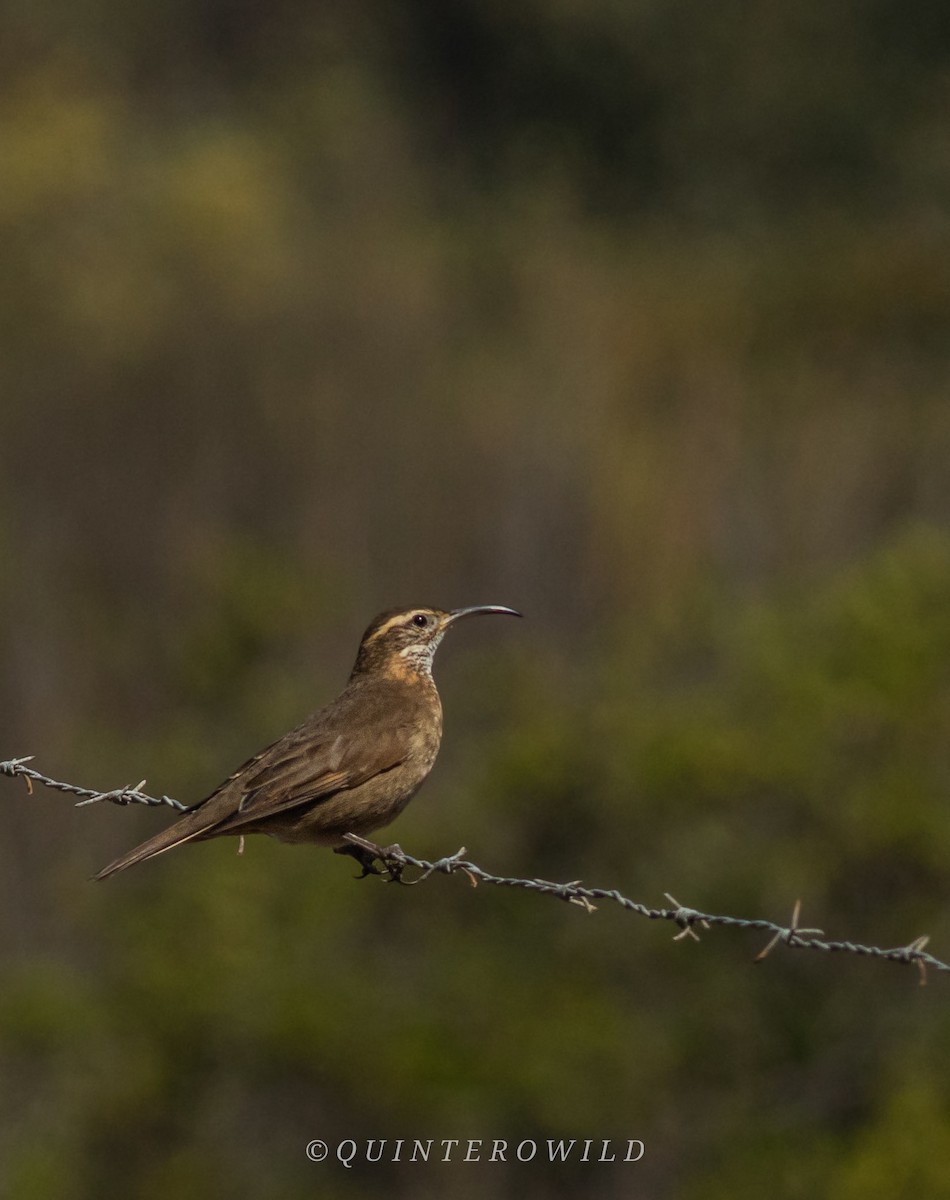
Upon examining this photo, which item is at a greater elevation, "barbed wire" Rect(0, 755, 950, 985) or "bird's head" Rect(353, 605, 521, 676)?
"bird's head" Rect(353, 605, 521, 676)

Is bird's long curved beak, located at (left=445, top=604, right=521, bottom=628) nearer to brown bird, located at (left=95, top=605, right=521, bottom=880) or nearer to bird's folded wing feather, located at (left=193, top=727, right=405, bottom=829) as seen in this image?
brown bird, located at (left=95, top=605, right=521, bottom=880)

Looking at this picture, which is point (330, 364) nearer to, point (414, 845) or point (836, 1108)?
point (414, 845)

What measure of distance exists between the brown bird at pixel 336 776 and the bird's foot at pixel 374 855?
15mm

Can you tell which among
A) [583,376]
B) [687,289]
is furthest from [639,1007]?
[687,289]

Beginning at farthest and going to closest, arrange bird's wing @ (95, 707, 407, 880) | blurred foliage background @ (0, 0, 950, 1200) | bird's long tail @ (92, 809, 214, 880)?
blurred foliage background @ (0, 0, 950, 1200) < bird's wing @ (95, 707, 407, 880) < bird's long tail @ (92, 809, 214, 880)

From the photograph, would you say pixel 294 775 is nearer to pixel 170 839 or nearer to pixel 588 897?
pixel 170 839

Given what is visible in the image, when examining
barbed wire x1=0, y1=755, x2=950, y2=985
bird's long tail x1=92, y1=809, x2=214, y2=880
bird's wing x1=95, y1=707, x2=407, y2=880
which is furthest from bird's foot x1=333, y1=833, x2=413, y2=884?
bird's long tail x1=92, y1=809, x2=214, y2=880

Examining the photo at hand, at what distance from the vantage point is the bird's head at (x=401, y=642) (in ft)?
35.4

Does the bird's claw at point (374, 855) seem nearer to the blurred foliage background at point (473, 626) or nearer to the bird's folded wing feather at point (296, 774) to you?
the bird's folded wing feather at point (296, 774)

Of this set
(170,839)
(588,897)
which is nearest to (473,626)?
(170,839)

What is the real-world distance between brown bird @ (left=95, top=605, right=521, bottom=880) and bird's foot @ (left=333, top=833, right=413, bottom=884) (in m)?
0.01

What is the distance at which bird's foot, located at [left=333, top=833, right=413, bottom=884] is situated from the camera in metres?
9.59

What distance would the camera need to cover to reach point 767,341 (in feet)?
115

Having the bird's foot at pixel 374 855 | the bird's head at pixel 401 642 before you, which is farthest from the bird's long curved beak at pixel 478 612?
the bird's foot at pixel 374 855
